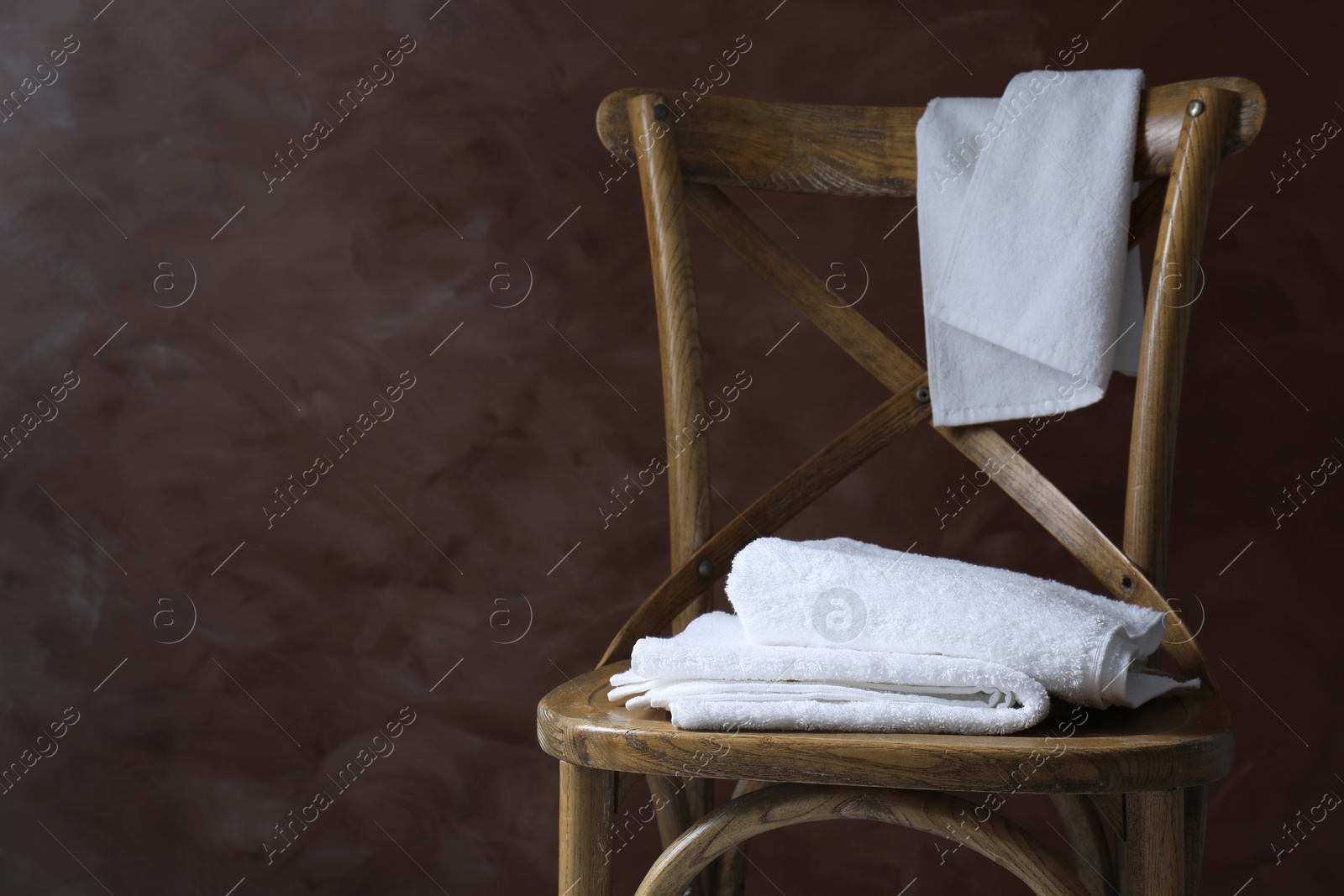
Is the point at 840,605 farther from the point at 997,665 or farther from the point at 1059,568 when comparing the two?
the point at 1059,568

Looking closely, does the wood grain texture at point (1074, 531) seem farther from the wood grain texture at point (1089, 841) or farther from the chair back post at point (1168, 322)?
the wood grain texture at point (1089, 841)

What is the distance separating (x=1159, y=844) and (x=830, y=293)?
0.52m

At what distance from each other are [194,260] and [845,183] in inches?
31.3

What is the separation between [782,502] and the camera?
89cm

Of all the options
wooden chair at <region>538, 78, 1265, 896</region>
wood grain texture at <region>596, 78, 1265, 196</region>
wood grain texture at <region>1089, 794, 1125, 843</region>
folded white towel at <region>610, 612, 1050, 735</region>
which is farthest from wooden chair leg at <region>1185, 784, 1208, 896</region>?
wood grain texture at <region>596, 78, 1265, 196</region>

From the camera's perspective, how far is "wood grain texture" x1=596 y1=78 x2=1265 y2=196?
90cm

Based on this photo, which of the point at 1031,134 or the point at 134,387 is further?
the point at 134,387

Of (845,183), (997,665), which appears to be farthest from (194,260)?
(997,665)

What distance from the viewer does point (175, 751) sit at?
1288 mm

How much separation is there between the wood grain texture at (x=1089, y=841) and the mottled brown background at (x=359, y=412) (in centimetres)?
42

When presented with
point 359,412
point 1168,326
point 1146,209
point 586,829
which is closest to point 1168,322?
point 1168,326

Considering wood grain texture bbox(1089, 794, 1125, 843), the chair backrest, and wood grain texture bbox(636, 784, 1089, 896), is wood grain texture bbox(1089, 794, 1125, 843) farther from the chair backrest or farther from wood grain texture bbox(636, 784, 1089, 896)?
the chair backrest

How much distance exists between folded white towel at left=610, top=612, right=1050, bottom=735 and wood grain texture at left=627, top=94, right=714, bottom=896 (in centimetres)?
24

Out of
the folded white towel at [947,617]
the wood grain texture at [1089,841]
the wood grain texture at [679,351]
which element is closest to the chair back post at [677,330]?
the wood grain texture at [679,351]
